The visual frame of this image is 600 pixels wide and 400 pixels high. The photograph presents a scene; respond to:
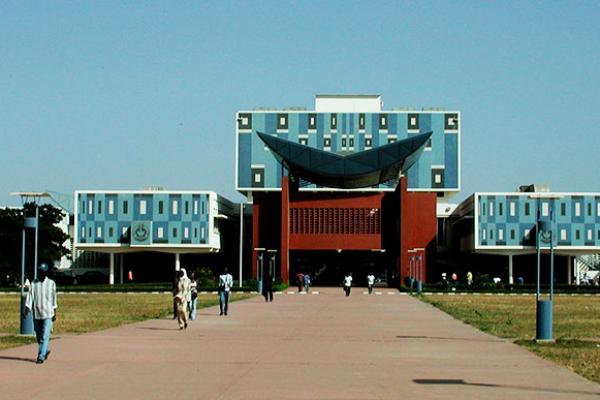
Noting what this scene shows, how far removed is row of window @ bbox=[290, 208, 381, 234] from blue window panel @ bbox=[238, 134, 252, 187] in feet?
82.9

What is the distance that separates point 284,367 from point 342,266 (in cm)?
8889

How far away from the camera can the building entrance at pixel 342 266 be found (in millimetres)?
102062

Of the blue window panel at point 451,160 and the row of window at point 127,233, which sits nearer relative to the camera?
the row of window at point 127,233

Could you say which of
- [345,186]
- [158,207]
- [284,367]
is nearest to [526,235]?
[345,186]

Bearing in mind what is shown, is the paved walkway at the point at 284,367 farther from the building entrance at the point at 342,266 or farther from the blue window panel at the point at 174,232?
the building entrance at the point at 342,266

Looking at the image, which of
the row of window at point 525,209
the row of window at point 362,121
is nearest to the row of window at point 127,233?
the row of window at point 362,121

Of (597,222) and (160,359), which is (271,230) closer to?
(597,222)

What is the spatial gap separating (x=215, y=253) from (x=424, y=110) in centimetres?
2827

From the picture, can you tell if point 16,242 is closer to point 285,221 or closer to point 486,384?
point 285,221

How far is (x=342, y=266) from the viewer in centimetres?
10475

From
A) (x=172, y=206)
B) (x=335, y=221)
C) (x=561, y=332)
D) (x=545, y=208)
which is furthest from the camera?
(x=172, y=206)

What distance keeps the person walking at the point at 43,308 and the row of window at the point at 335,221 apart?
2970 inches

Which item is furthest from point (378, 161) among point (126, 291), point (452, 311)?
point (452, 311)

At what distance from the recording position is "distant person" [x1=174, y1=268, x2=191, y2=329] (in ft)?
86.0
